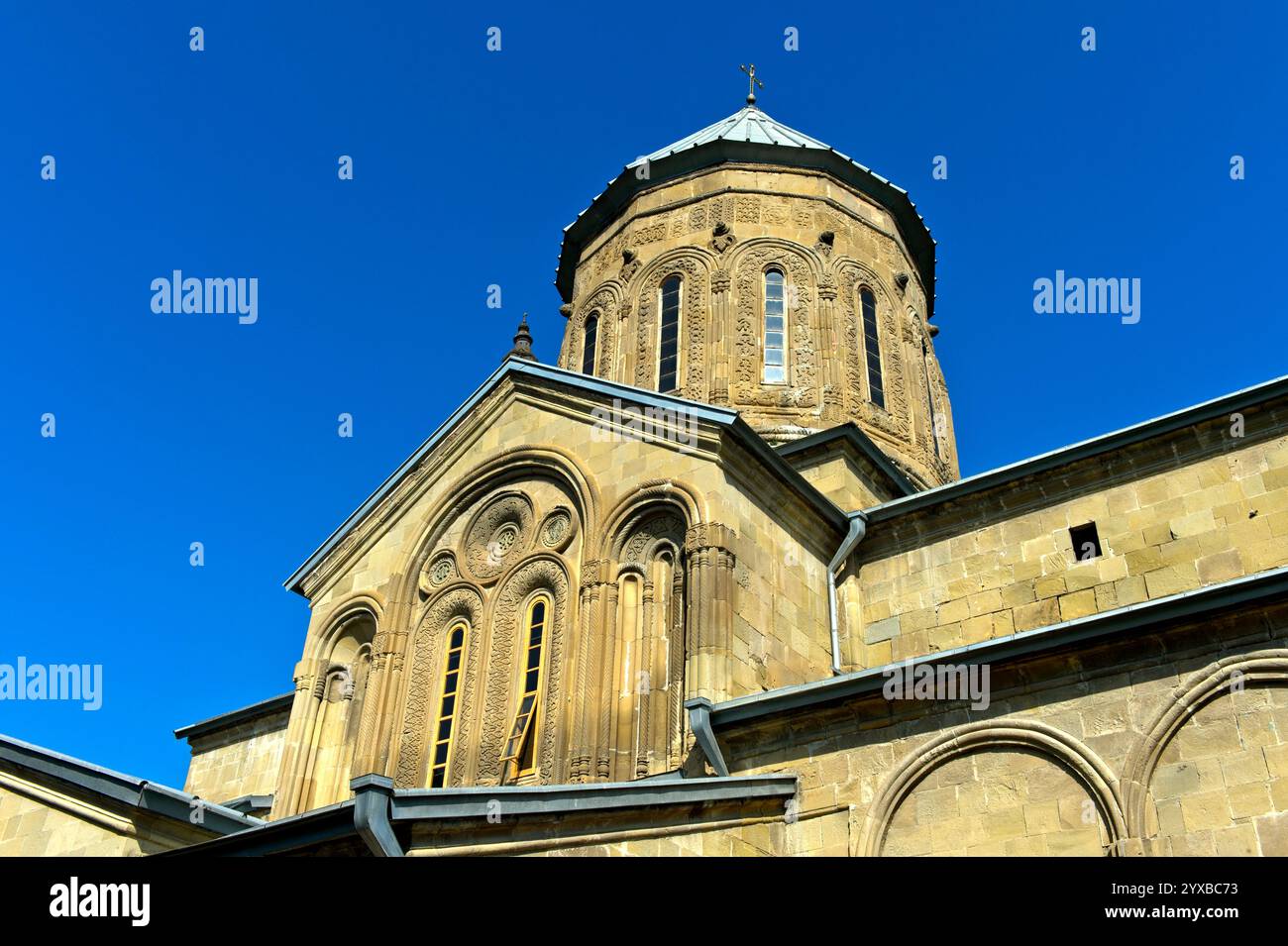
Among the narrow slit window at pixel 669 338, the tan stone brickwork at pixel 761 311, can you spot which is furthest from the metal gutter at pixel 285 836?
the narrow slit window at pixel 669 338

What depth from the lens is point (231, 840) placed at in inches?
343

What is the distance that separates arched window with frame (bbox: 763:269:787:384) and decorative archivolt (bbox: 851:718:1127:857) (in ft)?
27.0

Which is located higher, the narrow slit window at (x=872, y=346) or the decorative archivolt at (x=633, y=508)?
the narrow slit window at (x=872, y=346)

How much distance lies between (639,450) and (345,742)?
446 cm

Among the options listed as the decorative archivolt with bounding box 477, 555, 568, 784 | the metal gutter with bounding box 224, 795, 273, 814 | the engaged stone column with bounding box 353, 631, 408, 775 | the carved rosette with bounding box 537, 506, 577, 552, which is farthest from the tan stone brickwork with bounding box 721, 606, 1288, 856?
the metal gutter with bounding box 224, 795, 273, 814

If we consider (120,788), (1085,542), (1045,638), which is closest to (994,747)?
(1045,638)

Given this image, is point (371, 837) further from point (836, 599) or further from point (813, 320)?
point (813, 320)

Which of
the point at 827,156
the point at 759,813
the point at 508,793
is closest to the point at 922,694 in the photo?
the point at 759,813

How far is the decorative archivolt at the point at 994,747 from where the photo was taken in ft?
26.1

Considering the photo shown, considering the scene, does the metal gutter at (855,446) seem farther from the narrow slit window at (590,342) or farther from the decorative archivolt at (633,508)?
the narrow slit window at (590,342)

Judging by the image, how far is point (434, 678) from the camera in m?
12.2

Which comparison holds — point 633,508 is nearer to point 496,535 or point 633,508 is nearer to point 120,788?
point 496,535

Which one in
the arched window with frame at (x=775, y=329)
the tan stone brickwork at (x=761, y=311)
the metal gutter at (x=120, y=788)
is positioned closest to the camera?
the metal gutter at (x=120, y=788)

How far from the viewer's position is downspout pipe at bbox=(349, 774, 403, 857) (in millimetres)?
7453
